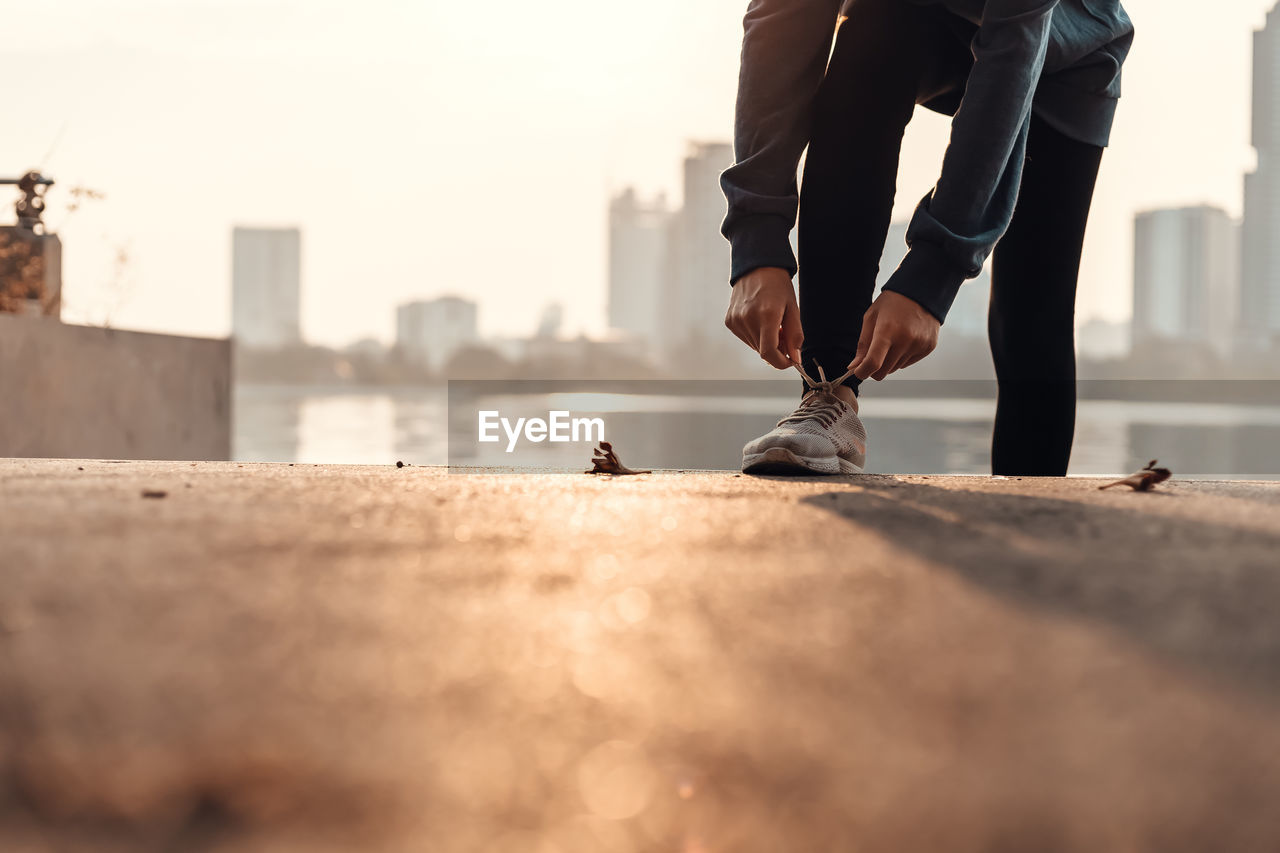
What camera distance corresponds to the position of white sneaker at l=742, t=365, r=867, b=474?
3.77 ft

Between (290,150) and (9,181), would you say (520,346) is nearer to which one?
(290,150)

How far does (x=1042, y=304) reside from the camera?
1.41m

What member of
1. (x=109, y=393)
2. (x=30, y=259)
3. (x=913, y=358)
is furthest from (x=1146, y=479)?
(x=30, y=259)

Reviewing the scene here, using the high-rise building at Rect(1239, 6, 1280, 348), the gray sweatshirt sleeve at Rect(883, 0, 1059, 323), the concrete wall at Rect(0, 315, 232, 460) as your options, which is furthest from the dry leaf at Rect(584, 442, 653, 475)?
the high-rise building at Rect(1239, 6, 1280, 348)

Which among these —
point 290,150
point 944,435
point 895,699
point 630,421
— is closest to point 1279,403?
point 944,435

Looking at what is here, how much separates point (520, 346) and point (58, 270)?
41.1ft

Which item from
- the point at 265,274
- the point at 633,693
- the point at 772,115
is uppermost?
the point at 265,274

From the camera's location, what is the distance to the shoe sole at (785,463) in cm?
114

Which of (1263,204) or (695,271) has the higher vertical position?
(1263,204)

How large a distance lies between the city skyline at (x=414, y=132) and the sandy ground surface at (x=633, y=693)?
9652 millimetres

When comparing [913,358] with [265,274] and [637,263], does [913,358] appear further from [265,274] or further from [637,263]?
[265,274]

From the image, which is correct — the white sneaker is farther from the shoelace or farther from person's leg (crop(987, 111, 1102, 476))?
person's leg (crop(987, 111, 1102, 476))

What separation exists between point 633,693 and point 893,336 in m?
0.88

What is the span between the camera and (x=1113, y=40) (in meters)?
1.45
